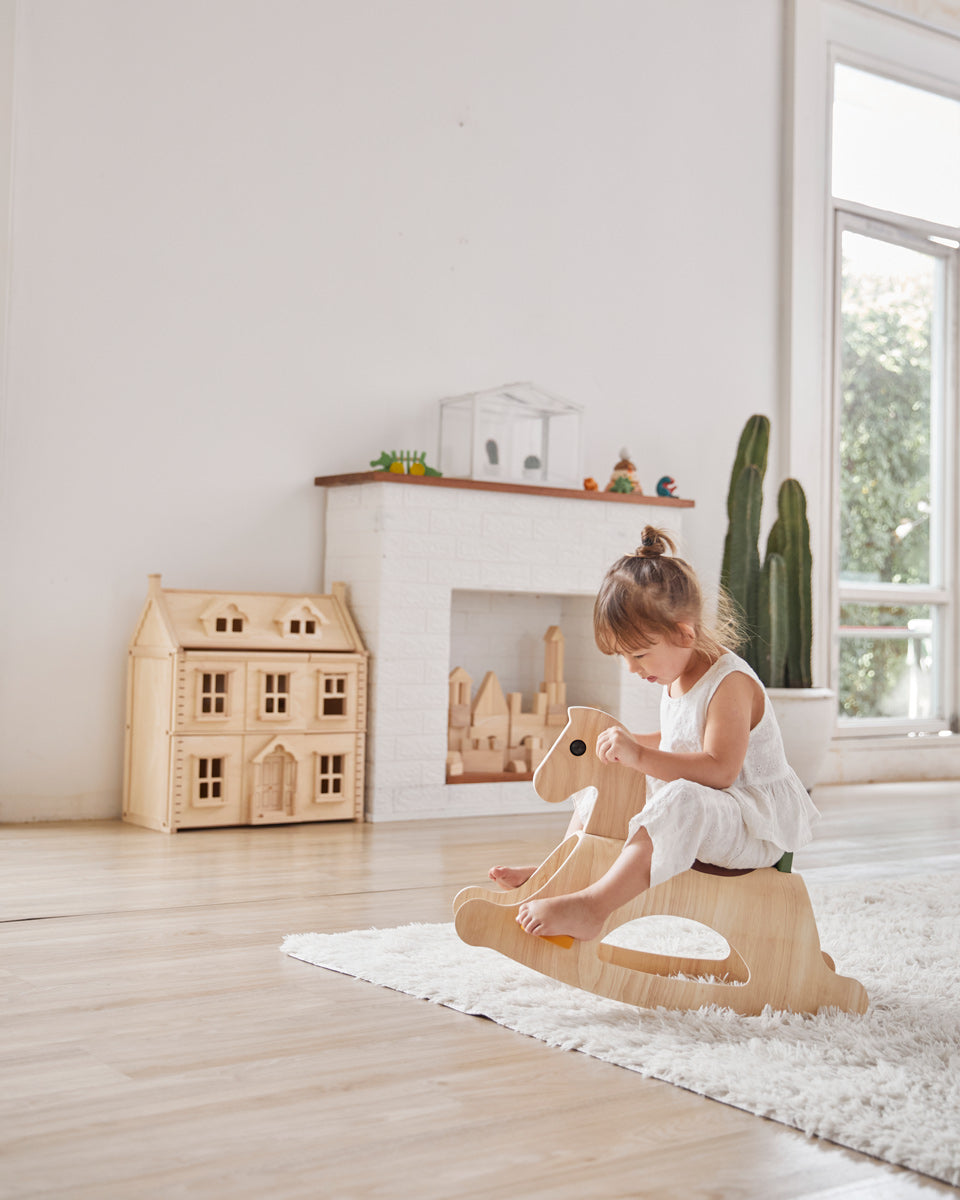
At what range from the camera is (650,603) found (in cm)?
186

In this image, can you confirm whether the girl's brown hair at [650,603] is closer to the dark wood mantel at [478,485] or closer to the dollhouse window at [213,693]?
the dollhouse window at [213,693]

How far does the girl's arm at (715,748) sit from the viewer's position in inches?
70.2

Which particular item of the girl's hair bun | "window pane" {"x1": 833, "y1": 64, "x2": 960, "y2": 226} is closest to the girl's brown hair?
the girl's hair bun

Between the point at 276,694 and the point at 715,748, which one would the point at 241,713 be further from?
the point at 715,748

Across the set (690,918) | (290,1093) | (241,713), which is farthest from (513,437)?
(290,1093)

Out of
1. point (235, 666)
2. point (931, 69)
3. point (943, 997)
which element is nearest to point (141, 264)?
point (235, 666)

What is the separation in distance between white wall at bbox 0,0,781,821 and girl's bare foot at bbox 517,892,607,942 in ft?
7.18

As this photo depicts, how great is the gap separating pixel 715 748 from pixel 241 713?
1.87m

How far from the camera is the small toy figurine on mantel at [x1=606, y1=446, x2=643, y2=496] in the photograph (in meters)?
4.23

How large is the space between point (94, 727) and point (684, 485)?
226 centimetres

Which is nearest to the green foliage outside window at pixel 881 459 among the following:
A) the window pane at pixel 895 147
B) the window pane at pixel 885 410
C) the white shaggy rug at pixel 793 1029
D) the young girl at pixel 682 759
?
the window pane at pixel 885 410

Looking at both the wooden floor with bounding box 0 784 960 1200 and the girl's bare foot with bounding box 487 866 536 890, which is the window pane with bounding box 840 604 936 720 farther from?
the girl's bare foot with bounding box 487 866 536 890

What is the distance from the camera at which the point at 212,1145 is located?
1256 millimetres

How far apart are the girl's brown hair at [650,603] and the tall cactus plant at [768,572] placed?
2581 mm
